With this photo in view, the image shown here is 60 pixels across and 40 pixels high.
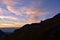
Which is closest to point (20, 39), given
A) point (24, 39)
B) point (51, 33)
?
point (24, 39)

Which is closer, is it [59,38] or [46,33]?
[59,38]

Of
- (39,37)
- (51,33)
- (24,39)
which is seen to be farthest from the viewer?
(24,39)

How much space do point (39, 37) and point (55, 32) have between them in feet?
21.4

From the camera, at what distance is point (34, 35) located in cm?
5022

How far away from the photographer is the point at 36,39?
47.2 m

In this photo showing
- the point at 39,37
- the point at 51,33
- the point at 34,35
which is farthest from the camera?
the point at 34,35

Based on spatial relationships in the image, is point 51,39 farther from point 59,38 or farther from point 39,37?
point 39,37

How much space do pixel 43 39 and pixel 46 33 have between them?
1.99 meters

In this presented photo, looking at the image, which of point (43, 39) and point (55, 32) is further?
point (43, 39)

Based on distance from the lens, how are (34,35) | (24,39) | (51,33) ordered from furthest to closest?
(24,39)
(34,35)
(51,33)

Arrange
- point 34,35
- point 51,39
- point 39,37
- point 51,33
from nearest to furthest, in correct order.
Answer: point 51,39 < point 51,33 < point 39,37 < point 34,35

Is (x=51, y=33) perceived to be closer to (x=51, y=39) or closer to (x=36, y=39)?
(x=51, y=39)

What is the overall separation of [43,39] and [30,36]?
377 inches

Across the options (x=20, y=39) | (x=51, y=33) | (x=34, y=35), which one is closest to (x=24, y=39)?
(x=20, y=39)
